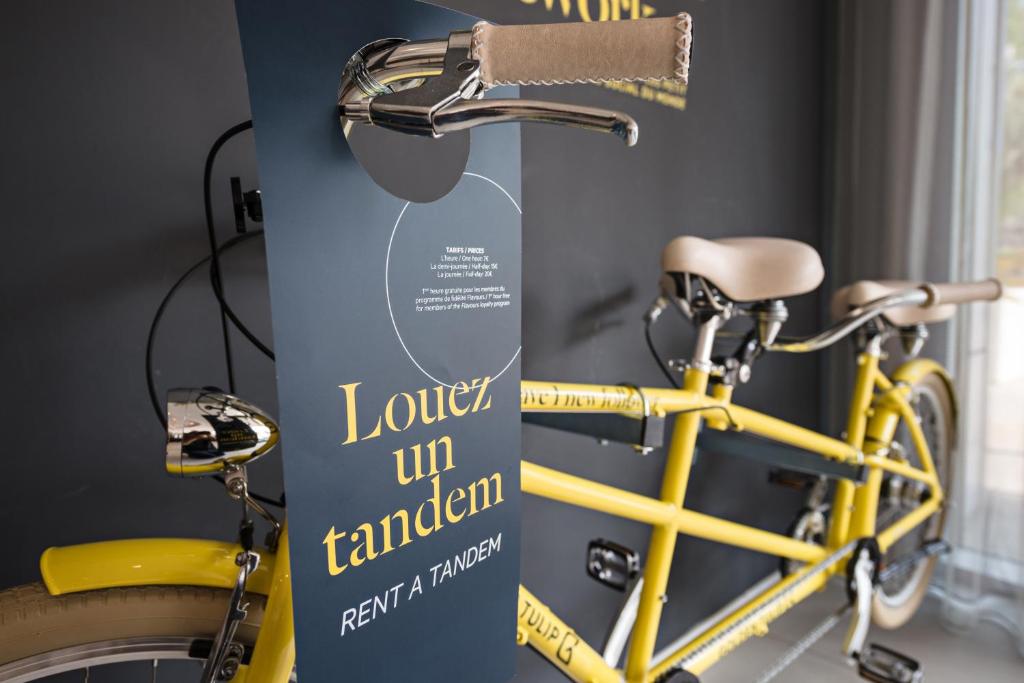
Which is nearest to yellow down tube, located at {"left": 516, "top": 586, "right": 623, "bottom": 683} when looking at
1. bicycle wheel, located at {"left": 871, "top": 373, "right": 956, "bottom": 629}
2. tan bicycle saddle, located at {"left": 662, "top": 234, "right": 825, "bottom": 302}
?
tan bicycle saddle, located at {"left": 662, "top": 234, "right": 825, "bottom": 302}

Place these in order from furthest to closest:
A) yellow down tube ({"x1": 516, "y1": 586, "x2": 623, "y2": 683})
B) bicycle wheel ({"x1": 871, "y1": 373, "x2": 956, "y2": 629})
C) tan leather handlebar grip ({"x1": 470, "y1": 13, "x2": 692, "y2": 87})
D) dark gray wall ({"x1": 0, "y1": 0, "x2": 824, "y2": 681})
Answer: bicycle wheel ({"x1": 871, "y1": 373, "x2": 956, "y2": 629}) < yellow down tube ({"x1": 516, "y1": 586, "x2": 623, "y2": 683}) < dark gray wall ({"x1": 0, "y1": 0, "x2": 824, "y2": 681}) < tan leather handlebar grip ({"x1": 470, "y1": 13, "x2": 692, "y2": 87})

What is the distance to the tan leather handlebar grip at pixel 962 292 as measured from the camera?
1.19 metres

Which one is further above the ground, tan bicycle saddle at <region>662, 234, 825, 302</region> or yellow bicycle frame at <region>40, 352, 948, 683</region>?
tan bicycle saddle at <region>662, 234, 825, 302</region>

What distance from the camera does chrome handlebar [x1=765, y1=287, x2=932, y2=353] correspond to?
3.46 feet

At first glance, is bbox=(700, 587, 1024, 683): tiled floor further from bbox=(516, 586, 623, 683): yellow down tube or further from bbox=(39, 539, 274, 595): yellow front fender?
bbox=(39, 539, 274, 595): yellow front fender

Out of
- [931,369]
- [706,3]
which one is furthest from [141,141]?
[931,369]

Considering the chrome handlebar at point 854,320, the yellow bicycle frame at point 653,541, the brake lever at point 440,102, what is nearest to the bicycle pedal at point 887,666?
the yellow bicycle frame at point 653,541

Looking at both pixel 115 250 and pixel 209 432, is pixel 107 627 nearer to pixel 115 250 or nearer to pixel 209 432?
pixel 209 432

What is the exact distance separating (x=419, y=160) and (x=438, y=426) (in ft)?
0.58

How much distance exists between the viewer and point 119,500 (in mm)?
700

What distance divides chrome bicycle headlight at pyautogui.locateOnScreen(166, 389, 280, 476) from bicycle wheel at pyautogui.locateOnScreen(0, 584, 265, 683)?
13 cm

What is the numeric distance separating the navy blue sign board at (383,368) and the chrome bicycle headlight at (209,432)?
113mm

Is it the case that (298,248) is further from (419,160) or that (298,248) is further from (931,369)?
(931,369)

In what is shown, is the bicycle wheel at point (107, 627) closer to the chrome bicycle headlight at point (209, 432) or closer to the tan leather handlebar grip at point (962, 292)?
the chrome bicycle headlight at point (209, 432)
